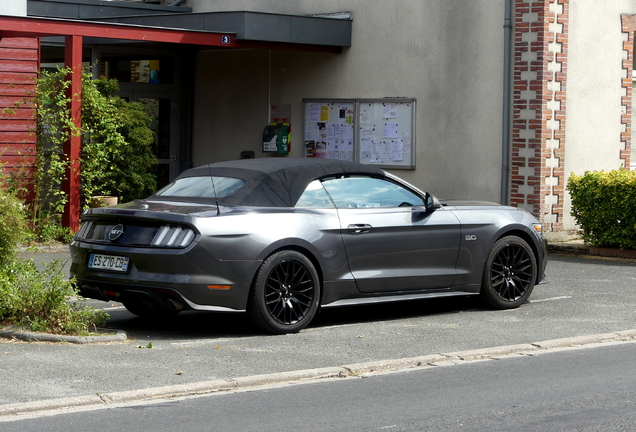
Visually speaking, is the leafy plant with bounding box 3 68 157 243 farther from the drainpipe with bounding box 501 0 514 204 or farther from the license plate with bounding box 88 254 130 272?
the license plate with bounding box 88 254 130 272

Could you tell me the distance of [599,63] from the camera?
651 inches

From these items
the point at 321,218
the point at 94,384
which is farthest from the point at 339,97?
the point at 94,384

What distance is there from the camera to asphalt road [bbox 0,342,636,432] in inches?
224

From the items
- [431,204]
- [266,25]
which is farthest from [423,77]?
[431,204]

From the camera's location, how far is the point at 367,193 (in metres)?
9.21

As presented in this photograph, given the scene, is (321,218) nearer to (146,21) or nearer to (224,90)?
(146,21)

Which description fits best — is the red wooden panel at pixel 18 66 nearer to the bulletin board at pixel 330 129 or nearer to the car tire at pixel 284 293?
the bulletin board at pixel 330 129

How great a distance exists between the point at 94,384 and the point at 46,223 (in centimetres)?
914

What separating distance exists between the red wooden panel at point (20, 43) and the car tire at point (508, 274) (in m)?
9.45

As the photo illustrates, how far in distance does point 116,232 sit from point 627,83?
11240mm

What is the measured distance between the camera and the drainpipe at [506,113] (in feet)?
52.1

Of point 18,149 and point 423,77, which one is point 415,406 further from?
point 423,77

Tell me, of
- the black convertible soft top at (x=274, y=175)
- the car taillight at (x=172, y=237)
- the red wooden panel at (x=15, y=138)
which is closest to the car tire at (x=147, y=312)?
the car taillight at (x=172, y=237)

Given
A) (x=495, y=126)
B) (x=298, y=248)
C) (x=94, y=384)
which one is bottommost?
(x=94, y=384)
